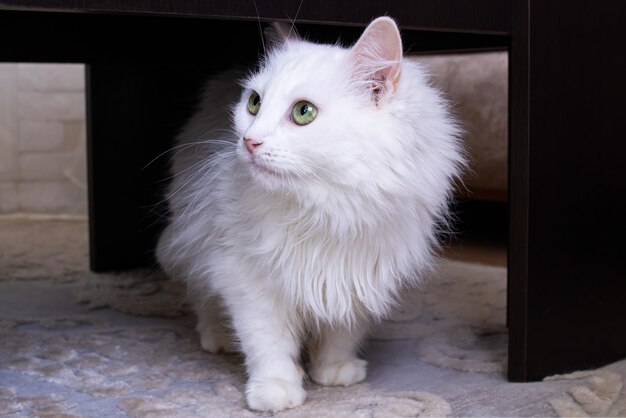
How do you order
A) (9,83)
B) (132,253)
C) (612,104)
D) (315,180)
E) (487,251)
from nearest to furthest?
1. (315,180)
2. (612,104)
3. (132,253)
4. (487,251)
5. (9,83)

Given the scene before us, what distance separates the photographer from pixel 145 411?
51.4 inches

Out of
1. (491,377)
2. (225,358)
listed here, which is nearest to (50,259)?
(225,358)

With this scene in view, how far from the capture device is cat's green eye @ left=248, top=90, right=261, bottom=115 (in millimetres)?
1341

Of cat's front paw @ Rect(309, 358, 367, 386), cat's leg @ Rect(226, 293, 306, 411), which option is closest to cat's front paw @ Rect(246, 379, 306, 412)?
cat's leg @ Rect(226, 293, 306, 411)

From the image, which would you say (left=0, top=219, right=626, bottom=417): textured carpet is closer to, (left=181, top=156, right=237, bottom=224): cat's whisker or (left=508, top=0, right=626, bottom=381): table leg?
(left=508, top=0, right=626, bottom=381): table leg

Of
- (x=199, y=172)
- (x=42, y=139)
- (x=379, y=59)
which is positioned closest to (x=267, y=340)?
(x=199, y=172)

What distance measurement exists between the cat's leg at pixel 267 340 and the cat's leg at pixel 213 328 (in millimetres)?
216

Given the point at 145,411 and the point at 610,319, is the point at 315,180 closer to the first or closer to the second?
the point at 145,411

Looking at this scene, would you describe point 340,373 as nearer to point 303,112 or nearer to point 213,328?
point 213,328

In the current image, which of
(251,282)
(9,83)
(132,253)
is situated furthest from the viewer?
(9,83)

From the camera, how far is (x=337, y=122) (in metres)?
1.22

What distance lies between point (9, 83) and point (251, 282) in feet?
7.92

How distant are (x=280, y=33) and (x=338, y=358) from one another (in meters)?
0.58

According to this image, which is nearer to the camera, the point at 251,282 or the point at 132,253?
the point at 251,282
